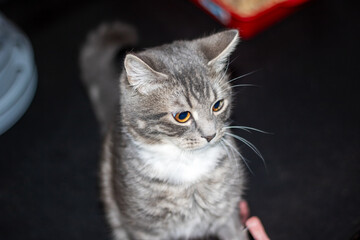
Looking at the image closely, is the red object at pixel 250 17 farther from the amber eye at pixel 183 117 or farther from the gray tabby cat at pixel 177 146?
the amber eye at pixel 183 117

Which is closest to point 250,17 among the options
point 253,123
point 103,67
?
point 253,123

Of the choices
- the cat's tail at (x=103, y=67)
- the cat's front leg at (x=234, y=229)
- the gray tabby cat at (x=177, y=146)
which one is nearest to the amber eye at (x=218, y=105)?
the gray tabby cat at (x=177, y=146)

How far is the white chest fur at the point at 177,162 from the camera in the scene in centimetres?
127

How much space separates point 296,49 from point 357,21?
18.1 inches

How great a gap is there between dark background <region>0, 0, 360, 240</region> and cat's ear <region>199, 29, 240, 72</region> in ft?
2.56

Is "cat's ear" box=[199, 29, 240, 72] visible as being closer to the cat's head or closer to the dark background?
the cat's head

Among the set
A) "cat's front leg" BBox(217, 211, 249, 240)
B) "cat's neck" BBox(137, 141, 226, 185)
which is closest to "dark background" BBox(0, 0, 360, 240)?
"cat's front leg" BBox(217, 211, 249, 240)

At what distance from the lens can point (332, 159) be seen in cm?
187

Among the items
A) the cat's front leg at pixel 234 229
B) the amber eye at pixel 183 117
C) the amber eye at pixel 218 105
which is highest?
the amber eye at pixel 183 117

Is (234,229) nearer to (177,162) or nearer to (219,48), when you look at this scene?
(177,162)

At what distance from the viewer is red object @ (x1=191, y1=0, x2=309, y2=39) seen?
220 cm

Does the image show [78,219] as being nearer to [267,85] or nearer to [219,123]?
[219,123]

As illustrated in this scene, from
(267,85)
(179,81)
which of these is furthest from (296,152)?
(179,81)

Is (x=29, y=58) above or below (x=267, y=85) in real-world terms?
above
